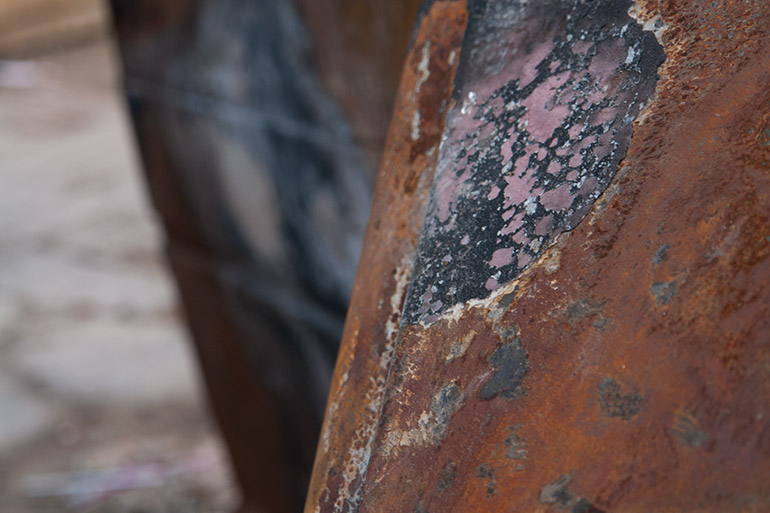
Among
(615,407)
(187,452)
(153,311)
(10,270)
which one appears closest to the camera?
(615,407)

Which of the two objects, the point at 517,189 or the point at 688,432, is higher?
the point at 517,189

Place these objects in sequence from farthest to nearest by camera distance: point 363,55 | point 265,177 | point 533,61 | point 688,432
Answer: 1. point 265,177
2. point 363,55
3. point 533,61
4. point 688,432

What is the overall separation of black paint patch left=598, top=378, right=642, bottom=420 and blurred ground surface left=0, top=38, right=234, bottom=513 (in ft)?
8.21

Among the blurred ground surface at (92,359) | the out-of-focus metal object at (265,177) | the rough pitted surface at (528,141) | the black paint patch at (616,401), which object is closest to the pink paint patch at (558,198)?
the rough pitted surface at (528,141)

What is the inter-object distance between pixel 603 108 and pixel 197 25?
1316 millimetres

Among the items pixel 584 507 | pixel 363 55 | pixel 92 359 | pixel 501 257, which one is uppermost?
pixel 92 359

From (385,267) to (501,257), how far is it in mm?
103

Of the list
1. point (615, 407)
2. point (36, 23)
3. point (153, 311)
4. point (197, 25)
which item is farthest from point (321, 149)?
point (36, 23)

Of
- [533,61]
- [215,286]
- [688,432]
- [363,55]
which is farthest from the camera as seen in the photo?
[215,286]

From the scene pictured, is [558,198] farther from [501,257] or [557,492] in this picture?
[557,492]

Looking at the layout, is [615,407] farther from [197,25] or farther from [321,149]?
[197,25]

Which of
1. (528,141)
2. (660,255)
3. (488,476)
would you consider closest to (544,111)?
(528,141)

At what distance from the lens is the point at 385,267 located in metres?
0.49

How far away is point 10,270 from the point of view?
4387 millimetres
